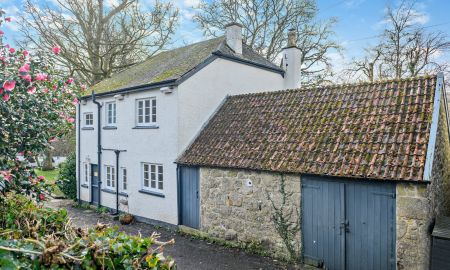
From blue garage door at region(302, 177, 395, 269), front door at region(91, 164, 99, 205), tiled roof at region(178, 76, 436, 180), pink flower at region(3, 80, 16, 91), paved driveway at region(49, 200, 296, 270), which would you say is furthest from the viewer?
front door at region(91, 164, 99, 205)

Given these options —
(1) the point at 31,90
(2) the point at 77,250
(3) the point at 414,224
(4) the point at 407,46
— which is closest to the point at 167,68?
(1) the point at 31,90

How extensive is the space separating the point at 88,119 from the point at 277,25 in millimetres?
15043

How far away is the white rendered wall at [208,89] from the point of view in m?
12.8

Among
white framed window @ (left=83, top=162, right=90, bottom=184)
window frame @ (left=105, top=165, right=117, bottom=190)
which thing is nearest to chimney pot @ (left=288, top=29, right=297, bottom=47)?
window frame @ (left=105, top=165, right=117, bottom=190)

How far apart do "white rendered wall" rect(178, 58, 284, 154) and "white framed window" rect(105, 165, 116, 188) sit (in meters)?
5.32

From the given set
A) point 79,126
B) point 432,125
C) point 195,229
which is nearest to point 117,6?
point 79,126

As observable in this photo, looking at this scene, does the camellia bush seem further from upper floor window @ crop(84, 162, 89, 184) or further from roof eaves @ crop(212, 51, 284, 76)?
upper floor window @ crop(84, 162, 89, 184)

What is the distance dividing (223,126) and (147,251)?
9.17m

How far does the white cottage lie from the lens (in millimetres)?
12883

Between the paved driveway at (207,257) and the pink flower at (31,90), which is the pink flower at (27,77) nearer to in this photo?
the pink flower at (31,90)

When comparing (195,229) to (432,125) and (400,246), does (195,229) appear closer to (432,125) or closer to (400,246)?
(400,246)

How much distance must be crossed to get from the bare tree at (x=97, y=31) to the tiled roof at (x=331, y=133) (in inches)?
528

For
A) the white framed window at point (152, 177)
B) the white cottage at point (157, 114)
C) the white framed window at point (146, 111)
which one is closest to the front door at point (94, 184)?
the white cottage at point (157, 114)

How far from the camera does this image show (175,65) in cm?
1462
